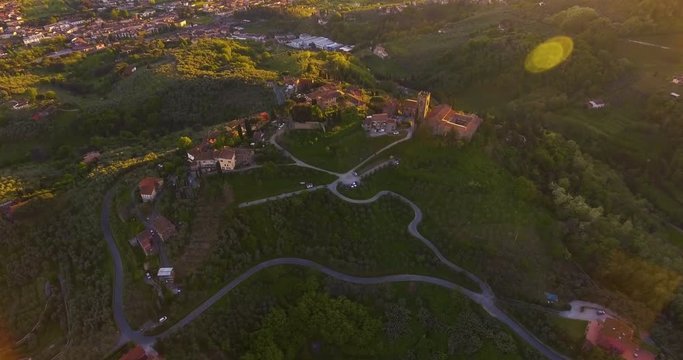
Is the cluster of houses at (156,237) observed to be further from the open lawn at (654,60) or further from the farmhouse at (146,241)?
the open lawn at (654,60)

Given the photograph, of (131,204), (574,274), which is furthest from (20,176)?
(574,274)

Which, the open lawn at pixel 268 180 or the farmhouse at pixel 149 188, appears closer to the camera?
the farmhouse at pixel 149 188

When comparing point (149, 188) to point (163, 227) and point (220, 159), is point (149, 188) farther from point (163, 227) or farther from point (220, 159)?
point (220, 159)

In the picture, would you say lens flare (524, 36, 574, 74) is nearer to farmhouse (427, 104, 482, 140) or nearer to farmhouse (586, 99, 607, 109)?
farmhouse (586, 99, 607, 109)

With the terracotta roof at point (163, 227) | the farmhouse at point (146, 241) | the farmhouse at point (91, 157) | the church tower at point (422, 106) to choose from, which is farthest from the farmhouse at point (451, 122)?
the farmhouse at point (91, 157)

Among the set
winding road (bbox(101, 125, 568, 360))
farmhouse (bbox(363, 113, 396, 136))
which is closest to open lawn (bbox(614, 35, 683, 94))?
farmhouse (bbox(363, 113, 396, 136))

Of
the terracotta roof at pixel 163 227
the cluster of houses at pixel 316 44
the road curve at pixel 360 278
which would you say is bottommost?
the cluster of houses at pixel 316 44
